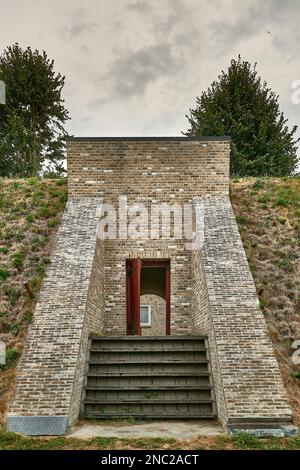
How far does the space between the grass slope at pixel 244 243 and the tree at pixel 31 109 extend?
40.6 feet

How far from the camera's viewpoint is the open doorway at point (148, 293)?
Result: 10.5m

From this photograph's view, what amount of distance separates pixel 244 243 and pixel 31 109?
2148cm

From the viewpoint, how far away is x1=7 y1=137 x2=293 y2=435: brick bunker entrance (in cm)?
662

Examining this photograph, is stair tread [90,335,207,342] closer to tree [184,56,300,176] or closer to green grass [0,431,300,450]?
green grass [0,431,300,450]

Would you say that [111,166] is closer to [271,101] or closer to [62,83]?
[271,101]

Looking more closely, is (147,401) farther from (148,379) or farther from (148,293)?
(148,293)

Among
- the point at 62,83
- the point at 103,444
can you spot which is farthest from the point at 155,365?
the point at 62,83

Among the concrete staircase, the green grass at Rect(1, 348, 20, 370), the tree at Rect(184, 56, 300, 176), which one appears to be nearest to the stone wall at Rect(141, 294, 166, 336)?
the tree at Rect(184, 56, 300, 176)

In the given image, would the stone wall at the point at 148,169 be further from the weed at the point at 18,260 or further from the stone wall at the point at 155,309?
the stone wall at the point at 155,309

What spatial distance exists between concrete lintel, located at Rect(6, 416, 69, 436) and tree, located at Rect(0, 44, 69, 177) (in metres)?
20.4

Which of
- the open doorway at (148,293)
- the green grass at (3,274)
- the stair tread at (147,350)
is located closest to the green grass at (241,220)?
the open doorway at (148,293)

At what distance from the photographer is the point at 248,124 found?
24.2 metres

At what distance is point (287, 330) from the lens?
26.3 feet

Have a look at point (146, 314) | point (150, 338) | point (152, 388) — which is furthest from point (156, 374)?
point (146, 314)
